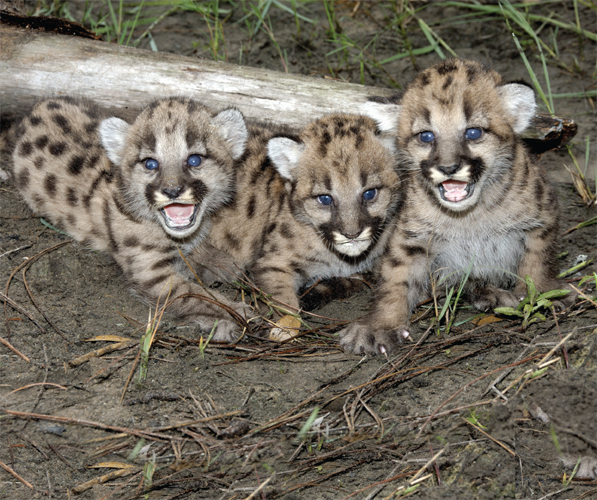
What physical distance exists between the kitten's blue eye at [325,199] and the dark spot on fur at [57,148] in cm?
194

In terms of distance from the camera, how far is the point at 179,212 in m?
4.57

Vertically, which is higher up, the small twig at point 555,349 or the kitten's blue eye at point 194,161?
the kitten's blue eye at point 194,161

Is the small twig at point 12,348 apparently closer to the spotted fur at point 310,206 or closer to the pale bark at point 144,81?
the spotted fur at point 310,206

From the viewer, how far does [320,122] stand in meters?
4.61

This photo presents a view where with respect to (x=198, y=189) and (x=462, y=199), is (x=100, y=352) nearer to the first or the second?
(x=198, y=189)

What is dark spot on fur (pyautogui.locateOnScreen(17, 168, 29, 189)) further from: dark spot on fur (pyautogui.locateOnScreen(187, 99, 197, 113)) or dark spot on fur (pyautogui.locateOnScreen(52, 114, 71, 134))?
dark spot on fur (pyautogui.locateOnScreen(187, 99, 197, 113))

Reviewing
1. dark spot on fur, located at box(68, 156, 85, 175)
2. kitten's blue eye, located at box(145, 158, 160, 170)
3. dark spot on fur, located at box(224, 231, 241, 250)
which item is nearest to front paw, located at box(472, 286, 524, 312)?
dark spot on fur, located at box(224, 231, 241, 250)

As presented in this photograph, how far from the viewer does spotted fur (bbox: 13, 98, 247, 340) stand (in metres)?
4.51

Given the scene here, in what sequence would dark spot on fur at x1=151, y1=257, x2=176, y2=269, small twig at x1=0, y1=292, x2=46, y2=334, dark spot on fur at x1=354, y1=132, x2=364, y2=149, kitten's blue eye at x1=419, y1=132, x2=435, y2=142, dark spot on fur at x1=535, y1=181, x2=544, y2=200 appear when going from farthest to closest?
1. dark spot on fur at x1=151, y1=257, x2=176, y2=269
2. dark spot on fur at x1=354, y1=132, x2=364, y2=149
3. dark spot on fur at x1=535, y1=181, x2=544, y2=200
4. kitten's blue eye at x1=419, y1=132, x2=435, y2=142
5. small twig at x1=0, y1=292, x2=46, y2=334

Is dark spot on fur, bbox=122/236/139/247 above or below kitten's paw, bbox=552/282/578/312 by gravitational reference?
below

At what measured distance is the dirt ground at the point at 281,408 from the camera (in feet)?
9.75

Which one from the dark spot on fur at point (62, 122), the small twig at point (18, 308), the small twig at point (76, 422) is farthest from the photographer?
the dark spot on fur at point (62, 122)

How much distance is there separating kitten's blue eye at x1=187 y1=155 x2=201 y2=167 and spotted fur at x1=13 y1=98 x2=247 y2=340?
0.01 m

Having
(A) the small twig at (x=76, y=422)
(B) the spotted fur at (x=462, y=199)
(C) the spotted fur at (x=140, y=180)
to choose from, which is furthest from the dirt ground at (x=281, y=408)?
(C) the spotted fur at (x=140, y=180)
